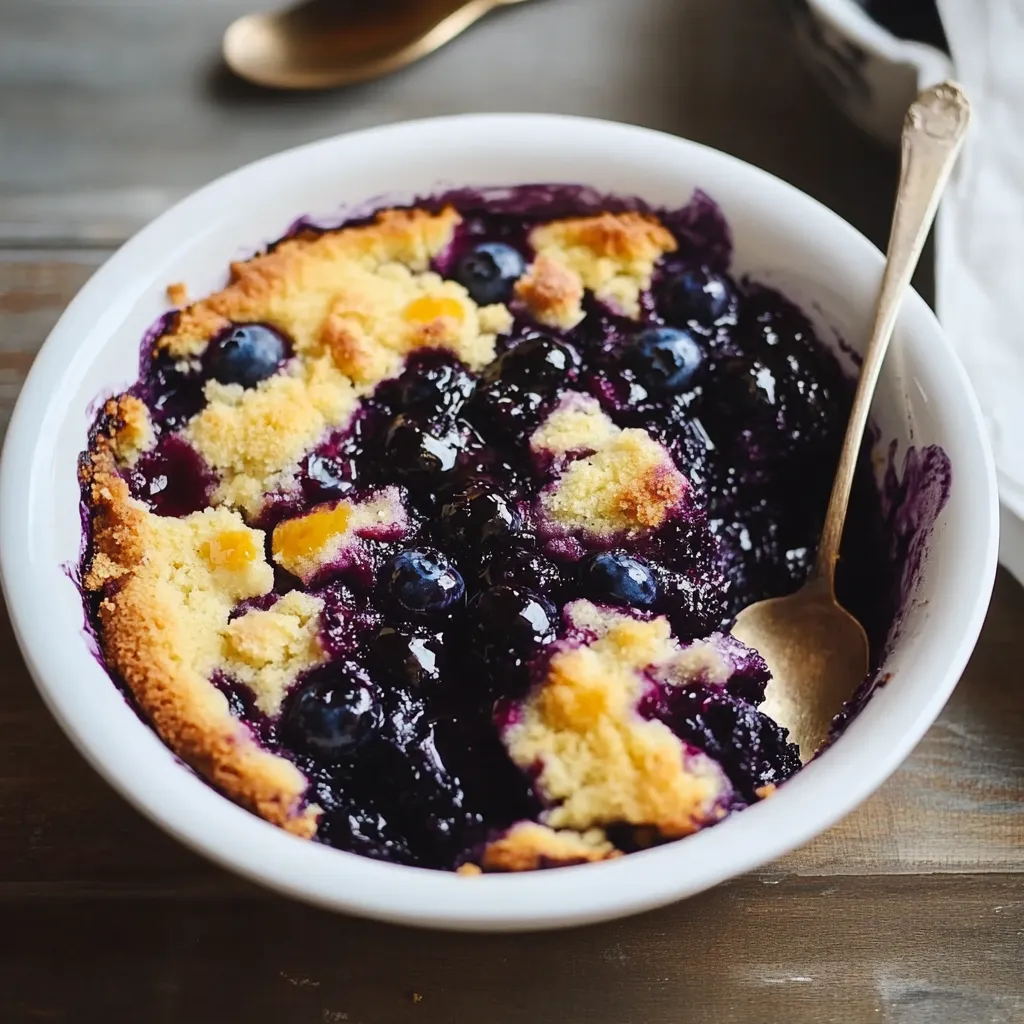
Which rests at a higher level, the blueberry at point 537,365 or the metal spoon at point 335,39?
the metal spoon at point 335,39

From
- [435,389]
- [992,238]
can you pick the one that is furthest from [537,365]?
[992,238]

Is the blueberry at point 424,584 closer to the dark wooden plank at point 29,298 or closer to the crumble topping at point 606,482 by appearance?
the crumble topping at point 606,482

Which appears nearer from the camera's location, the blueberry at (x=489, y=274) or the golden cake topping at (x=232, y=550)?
the golden cake topping at (x=232, y=550)

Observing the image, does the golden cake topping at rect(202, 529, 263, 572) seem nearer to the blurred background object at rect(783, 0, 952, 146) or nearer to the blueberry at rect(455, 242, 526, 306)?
the blueberry at rect(455, 242, 526, 306)

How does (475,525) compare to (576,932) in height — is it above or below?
above

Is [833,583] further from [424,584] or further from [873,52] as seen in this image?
[873,52]

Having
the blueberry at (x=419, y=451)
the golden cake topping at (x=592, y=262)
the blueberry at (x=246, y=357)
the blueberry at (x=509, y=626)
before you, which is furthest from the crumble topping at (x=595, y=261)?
the blueberry at (x=509, y=626)

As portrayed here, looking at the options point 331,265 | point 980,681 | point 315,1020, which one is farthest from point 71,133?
point 980,681
